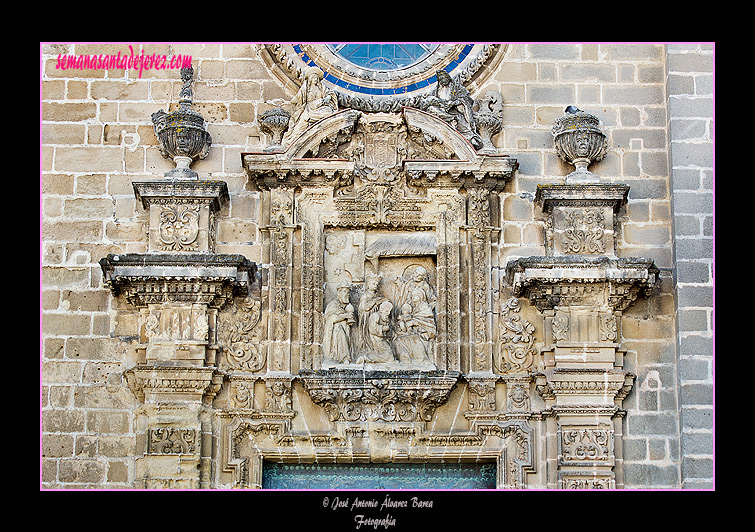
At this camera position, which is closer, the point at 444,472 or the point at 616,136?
the point at 444,472

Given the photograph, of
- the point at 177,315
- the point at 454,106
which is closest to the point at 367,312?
the point at 177,315

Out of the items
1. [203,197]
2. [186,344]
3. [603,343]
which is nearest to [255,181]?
[203,197]

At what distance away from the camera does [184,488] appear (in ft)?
31.4

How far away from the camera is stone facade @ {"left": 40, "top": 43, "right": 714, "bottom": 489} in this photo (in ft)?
32.4

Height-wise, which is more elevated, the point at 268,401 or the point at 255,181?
the point at 255,181

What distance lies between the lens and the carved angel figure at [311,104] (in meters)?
10.6

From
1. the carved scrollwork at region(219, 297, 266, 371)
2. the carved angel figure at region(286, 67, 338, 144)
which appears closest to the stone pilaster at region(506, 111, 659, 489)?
the carved angel figure at region(286, 67, 338, 144)

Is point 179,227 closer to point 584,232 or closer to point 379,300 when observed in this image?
point 379,300

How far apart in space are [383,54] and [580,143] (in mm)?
1892

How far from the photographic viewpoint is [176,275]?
9930 millimetres

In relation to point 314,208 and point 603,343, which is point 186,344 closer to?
point 314,208

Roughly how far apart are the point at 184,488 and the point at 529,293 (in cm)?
304

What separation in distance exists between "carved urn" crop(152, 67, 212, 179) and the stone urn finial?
289cm
